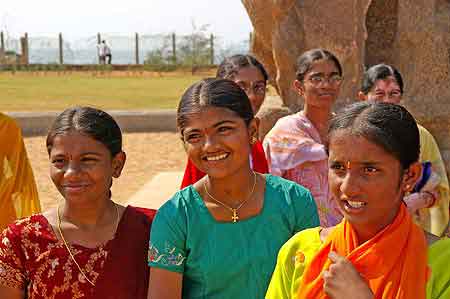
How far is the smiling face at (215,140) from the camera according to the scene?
2.08 metres

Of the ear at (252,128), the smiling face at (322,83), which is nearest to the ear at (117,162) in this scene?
the ear at (252,128)

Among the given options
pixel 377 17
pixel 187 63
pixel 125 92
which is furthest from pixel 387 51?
pixel 187 63

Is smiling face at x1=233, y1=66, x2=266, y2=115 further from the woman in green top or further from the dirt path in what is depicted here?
the dirt path

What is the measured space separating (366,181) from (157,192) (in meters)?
5.02

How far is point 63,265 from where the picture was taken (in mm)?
2105

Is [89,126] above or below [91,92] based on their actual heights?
above

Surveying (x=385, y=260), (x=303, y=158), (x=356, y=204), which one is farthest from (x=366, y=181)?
(x=303, y=158)

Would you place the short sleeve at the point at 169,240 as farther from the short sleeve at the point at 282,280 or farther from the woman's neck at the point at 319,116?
the woman's neck at the point at 319,116

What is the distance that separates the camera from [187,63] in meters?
25.8

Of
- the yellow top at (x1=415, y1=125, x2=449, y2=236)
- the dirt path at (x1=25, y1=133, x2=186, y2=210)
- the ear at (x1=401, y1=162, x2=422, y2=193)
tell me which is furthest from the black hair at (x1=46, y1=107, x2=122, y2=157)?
the dirt path at (x1=25, y1=133, x2=186, y2=210)

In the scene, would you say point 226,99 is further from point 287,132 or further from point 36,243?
point 287,132

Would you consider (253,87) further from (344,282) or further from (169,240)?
(344,282)

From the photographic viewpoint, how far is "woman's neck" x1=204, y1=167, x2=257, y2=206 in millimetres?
2131

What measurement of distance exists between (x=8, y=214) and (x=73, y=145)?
3.77 feet
